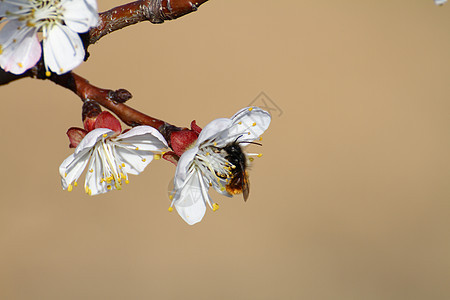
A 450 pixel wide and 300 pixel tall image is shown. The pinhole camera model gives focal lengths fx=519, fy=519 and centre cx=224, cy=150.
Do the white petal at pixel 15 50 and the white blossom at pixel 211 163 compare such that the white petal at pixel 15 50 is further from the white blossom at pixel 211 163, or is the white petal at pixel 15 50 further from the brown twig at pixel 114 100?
the white blossom at pixel 211 163

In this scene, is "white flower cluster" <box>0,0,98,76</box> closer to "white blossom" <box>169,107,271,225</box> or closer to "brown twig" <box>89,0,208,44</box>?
"brown twig" <box>89,0,208,44</box>

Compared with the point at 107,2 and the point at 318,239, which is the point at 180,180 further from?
the point at 107,2

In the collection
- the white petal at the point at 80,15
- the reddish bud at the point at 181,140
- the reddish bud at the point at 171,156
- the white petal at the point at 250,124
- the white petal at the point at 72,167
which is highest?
the white petal at the point at 80,15

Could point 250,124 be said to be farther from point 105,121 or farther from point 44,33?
point 44,33

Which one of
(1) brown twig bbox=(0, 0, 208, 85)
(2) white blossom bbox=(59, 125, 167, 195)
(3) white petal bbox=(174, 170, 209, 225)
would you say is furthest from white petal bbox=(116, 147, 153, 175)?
(1) brown twig bbox=(0, 0, 208, 85)

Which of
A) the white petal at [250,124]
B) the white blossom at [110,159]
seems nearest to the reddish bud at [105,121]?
the white blossom at [110,159]

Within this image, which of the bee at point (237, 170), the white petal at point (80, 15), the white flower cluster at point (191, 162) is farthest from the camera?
the bee at point (237, 170)

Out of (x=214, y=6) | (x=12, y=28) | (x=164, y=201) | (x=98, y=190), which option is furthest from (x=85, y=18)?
(x=214, y=6)

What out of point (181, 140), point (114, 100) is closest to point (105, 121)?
point (114, 100)
